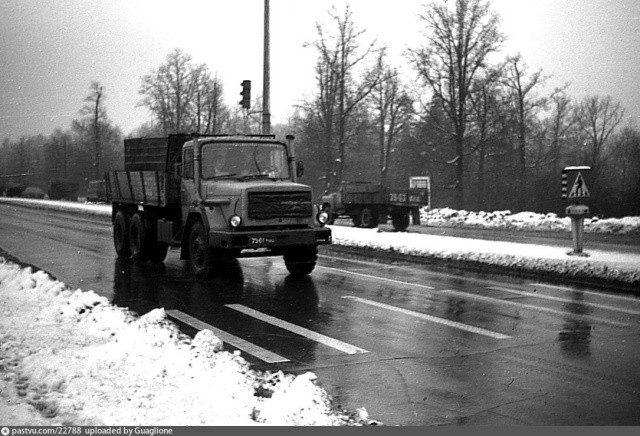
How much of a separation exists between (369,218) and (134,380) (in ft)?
78.7

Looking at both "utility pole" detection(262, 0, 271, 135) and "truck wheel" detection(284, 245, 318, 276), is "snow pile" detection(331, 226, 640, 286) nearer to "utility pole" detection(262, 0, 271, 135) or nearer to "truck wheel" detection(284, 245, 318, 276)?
"truck wheel" detection(284, 245, 318, 276)

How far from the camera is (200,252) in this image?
1348cm

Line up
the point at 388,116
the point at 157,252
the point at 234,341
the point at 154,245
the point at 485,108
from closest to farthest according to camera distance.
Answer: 1. the point at 234,341
2. the point at 154,245
3. the point at 157,252
4. the point at 485,108
5. the point at 388,116

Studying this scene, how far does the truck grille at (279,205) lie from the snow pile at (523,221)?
1864 cm

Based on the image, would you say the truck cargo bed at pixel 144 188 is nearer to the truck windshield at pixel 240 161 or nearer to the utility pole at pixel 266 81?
the truck windshield at pixel 240 161

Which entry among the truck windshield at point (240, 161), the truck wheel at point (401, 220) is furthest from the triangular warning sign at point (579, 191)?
the truck wheel at point (401, 220)

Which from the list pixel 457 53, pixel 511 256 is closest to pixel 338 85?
pixel 457 53

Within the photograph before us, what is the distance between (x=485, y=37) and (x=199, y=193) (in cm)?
2669

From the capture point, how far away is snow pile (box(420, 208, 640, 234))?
2834 centimetres

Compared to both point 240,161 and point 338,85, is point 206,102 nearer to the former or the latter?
point 338,85

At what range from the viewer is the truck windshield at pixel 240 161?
13.7 m

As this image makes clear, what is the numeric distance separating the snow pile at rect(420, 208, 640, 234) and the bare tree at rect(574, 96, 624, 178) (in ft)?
8.96

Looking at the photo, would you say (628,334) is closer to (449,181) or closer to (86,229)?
(86,229)

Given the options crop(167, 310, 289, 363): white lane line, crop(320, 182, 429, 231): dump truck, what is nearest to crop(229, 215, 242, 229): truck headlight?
crop(167, 310, 289, 363): white lane line
